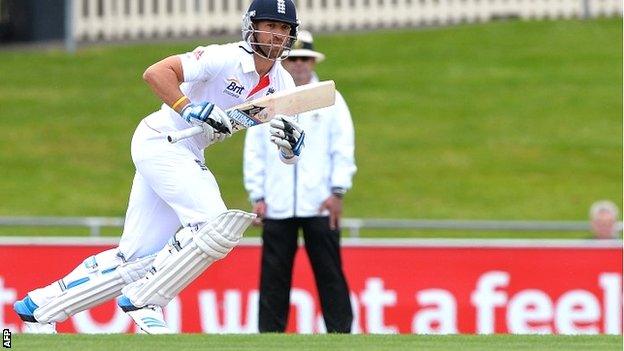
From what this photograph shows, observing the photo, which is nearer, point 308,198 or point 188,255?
point 188,255

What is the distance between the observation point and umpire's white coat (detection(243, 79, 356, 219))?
875cm

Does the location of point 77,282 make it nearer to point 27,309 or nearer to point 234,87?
point 27,309

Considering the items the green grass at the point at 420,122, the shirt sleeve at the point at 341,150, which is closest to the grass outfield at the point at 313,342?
the shirt sleeve at the point at 341,150

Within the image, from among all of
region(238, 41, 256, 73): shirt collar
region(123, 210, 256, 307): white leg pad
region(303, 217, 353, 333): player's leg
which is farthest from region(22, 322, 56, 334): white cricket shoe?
region(303, 217, 353, 333): player's leg

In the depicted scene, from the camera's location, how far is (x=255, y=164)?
8852mm

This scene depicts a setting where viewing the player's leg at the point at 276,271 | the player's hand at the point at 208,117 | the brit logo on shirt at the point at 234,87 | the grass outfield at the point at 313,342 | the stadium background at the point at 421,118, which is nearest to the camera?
the grass outfield at the point at 313,342

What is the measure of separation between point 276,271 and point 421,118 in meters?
8.66

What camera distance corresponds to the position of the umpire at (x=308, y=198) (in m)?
8.76

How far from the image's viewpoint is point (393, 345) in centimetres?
632

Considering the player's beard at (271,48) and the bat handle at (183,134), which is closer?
the bat handle at (183,134)

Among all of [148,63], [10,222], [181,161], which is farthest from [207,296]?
[148,63]

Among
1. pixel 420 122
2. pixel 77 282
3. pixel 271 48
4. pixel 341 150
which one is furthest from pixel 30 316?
pixel 420 122

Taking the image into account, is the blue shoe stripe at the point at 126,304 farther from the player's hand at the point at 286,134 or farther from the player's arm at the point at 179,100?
the player's hand at the point at 286,134

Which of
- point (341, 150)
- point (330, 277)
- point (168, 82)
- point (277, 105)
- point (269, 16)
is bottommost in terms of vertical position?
point (330, 277)
